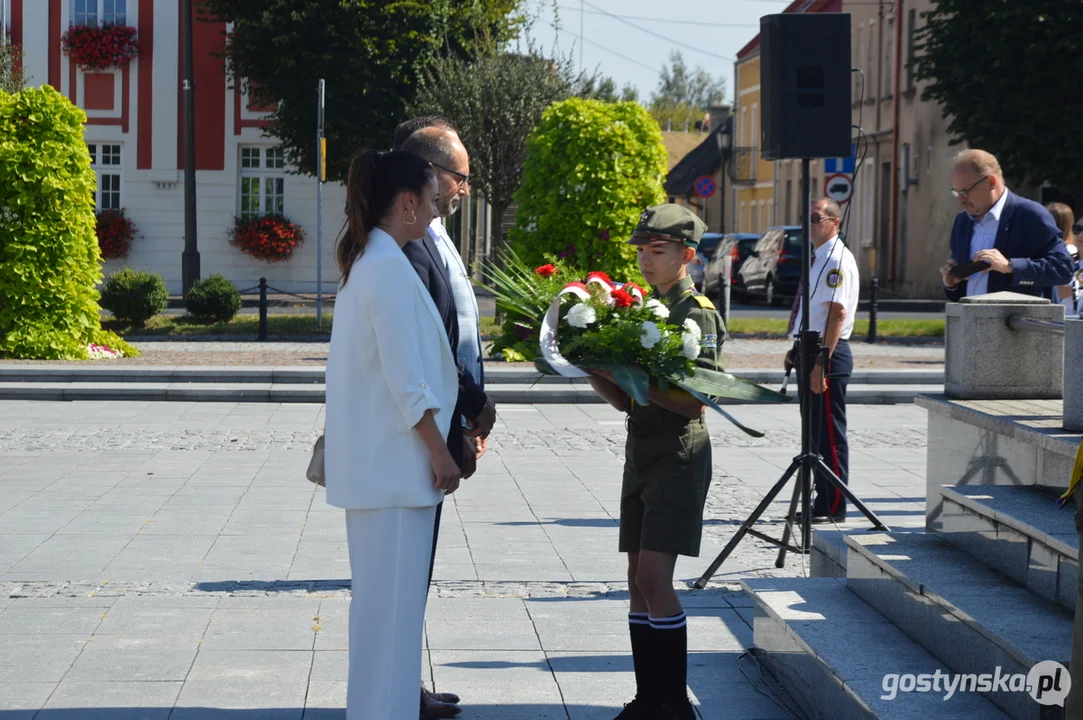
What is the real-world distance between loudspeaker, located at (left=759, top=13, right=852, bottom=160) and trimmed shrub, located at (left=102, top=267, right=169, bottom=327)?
53.2 feet

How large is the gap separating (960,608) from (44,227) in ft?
45.7

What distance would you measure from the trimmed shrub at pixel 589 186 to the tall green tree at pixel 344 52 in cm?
1168

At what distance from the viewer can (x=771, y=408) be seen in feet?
46.9

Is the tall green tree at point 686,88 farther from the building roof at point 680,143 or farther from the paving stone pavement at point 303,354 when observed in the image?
the paving stone pavement at point 303,354

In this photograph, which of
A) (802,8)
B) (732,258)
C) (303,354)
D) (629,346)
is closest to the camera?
(629,346)

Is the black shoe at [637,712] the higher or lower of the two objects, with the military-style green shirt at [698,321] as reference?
lower

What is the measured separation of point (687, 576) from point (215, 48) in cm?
2801

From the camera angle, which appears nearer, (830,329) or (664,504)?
(664,504)

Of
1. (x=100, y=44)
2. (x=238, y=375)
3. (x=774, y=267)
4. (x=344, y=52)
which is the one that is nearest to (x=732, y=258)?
(x=774, y=267)

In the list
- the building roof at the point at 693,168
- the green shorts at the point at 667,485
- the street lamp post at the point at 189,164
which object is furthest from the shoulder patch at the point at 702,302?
the building roof at the point at 693,168

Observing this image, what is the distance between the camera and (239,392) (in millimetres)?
14578

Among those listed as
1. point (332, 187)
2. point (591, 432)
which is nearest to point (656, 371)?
point (591, 432)

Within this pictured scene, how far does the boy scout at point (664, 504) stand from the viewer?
455 centimetres

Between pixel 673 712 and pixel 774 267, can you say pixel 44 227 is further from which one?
pixel 774 267
